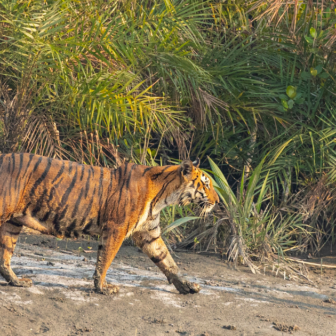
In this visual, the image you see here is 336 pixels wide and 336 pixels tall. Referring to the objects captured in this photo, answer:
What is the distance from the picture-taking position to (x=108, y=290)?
180 inches

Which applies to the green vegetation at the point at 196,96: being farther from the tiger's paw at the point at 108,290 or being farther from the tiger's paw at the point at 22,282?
the tiger's paw at the point at 22,282

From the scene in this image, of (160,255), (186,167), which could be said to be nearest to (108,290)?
(160,255)

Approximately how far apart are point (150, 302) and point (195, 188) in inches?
38.7

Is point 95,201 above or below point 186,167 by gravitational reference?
below

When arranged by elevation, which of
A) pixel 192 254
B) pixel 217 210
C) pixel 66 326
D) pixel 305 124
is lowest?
pixel 66 326

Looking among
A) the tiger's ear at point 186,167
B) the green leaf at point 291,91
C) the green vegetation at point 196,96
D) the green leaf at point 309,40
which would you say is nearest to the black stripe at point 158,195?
the tiger's ear at point 186,167

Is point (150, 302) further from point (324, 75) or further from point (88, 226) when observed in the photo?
point (324, 75)

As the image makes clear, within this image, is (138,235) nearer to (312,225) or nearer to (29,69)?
(29,69)

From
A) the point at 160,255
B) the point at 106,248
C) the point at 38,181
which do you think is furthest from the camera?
the point at 160,255

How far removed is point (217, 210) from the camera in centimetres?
642

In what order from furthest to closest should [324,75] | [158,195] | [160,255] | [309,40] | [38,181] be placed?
[324,75], [309,40], [160,255], [158,195], [38,181]

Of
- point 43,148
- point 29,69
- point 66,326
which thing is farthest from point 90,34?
point 66,326

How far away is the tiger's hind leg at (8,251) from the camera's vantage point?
4.47m

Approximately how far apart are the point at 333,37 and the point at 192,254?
2.82 metres
